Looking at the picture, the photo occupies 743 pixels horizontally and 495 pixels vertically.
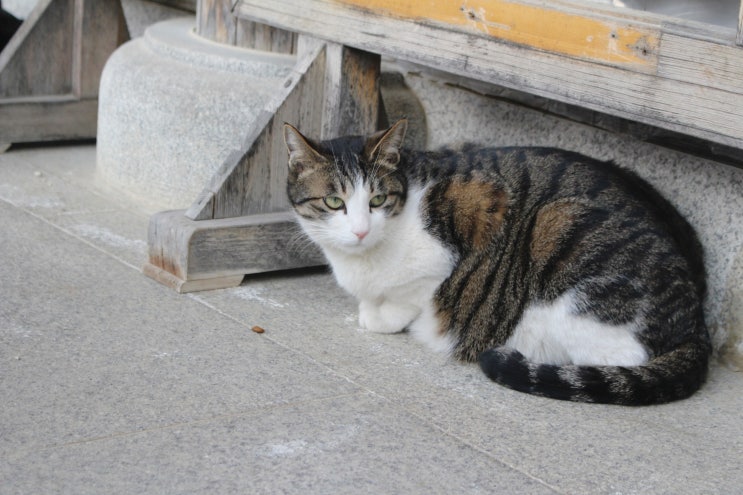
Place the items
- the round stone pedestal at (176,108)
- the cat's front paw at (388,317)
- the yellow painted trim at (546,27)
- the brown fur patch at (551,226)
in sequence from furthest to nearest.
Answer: the round stone pedestal at (176,108) < the cat's front paw at (388,317) < the brown fur patch at (551,226) < the yellow painted trim at (546,27)

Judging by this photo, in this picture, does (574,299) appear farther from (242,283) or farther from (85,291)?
(85,291)

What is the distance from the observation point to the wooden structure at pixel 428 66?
3215 millimetres

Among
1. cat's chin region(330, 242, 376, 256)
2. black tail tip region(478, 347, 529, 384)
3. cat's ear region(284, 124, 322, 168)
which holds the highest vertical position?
cat's ear region(284, 124, 322, 168)

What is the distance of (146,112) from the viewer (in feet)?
16.4

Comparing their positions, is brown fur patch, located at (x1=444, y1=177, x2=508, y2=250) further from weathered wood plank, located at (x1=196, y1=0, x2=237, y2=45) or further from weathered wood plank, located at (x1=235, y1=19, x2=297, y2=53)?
weathered wood plank, located at (x1=196, y1=0, x2=237, y2=45)

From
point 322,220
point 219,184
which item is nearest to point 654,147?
point 322,220

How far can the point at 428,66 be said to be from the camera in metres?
4.26

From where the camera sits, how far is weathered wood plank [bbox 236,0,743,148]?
10.4ft

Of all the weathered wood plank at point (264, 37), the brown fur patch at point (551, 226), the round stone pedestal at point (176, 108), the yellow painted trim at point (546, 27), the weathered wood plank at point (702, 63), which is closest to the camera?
the weathered wood plank at point (702, 63)

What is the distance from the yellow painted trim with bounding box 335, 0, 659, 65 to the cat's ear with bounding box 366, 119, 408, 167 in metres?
0.52

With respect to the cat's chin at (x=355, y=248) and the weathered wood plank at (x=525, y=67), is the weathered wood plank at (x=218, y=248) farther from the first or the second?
the weathered wood plank at (x=525, y=67)

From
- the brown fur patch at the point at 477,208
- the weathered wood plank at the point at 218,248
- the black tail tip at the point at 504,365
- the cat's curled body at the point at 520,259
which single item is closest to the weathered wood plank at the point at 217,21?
the weathered wood plank at the point at 218,248

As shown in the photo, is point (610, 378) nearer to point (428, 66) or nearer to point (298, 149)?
point (298, 149)

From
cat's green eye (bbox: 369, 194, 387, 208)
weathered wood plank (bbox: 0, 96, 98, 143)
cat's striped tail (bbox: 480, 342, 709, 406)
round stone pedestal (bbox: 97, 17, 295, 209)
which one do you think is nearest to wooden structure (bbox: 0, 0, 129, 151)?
weathered wood plank (bbox: 0, 96, 98, 143)
